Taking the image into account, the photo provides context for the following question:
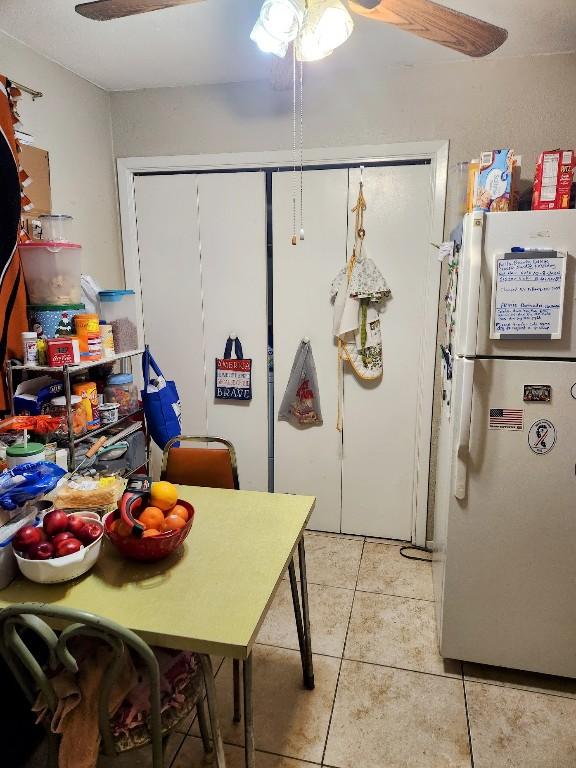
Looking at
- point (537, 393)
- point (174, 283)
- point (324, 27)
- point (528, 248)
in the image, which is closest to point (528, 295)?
point (528, 248)

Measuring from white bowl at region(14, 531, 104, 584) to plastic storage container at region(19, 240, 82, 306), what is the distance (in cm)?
128

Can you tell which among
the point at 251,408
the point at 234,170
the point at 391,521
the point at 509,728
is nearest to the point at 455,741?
the point at 509,728

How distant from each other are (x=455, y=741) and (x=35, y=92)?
10.1 feet

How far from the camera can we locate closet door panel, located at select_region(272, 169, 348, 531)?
2744 millimetres

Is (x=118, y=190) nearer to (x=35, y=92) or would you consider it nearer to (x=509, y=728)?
(x=35, y=92)

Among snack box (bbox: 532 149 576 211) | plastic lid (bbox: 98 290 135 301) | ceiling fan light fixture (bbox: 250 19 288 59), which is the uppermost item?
ceiling fan light fixture (bbox: 250 19 288 59)

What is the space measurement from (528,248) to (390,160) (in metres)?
1.21

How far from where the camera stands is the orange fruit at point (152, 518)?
4.50 ft

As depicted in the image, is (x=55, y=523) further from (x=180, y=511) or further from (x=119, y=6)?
(x=119, y=6)

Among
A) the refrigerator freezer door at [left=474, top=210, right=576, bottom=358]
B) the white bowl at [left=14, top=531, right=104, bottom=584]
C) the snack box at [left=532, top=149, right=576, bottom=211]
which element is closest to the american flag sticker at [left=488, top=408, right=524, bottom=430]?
the refrigerator freezer door at [left=474, top=210, right=576, bottom=358]

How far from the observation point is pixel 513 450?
5.94ft

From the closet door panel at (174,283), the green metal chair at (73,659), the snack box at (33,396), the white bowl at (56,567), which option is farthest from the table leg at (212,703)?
the closet door panel at (174,283)

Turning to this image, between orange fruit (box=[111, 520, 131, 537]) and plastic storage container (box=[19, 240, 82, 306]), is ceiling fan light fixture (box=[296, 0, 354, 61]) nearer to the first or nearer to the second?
plastic storage container (box=[19, 240, 82, 306])

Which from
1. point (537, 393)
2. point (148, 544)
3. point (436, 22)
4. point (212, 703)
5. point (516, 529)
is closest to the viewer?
point (212, 703)
